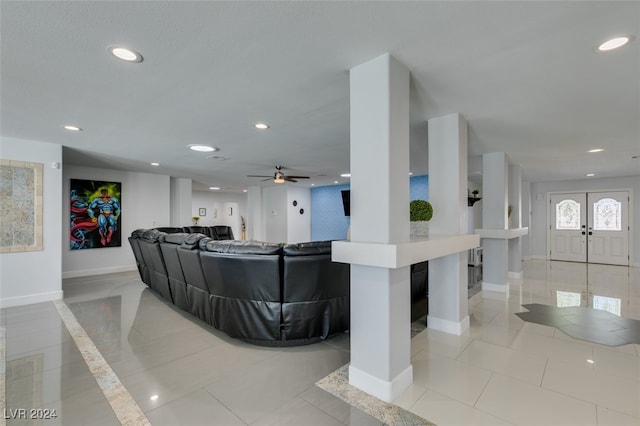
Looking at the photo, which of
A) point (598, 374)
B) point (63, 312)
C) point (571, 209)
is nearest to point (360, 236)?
point (598, 374)

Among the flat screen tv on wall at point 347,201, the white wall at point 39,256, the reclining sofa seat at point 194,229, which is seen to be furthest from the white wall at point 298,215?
the flat screen tv on wall at point 347,201

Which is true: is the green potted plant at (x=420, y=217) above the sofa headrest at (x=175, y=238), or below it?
above

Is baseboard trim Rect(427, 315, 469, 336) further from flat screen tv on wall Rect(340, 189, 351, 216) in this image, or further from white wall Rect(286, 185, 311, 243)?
white wall Rect(286, 185, 311, 243)

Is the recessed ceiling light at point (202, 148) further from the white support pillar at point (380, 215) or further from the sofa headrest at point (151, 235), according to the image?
the white support pillar at point (380, 215)

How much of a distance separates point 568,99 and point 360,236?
255 cm

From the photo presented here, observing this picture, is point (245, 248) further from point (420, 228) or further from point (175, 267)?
point (420, 228)

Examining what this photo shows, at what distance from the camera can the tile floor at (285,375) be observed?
6.30ft

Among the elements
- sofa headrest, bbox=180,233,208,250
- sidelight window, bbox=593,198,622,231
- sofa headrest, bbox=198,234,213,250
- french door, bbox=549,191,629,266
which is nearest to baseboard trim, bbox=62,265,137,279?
sofa headrest, bbox=180,233,208,250

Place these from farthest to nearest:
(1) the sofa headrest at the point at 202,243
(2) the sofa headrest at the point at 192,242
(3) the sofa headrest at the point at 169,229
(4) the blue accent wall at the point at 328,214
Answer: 1. (4) the blue accent wall at the point at 328,214
2. (3) the sofa headrest at the point at 169,229
3. (2) the sofa headrest at the point at 192,242
4. (1) the sofa headrest at the point at 202,243

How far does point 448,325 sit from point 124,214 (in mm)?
7390

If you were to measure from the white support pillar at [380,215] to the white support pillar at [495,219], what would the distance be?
366 cm

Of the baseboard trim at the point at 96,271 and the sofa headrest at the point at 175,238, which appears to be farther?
the baseboard trim at the point at 96,271

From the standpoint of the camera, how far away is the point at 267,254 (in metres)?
2.94

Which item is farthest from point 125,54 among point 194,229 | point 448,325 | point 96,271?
point 194,229
